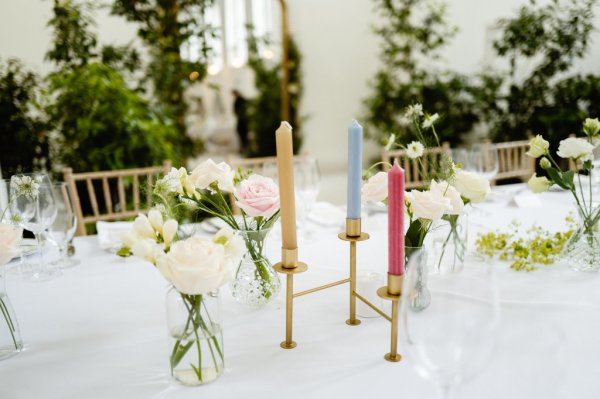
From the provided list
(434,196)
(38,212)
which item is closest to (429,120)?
(434,196)

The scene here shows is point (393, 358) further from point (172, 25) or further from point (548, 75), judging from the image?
point (548, 75)

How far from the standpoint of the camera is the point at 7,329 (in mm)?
875

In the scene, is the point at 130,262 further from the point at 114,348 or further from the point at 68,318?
the point at 114,348

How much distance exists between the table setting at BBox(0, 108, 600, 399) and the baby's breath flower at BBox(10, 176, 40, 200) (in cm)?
24

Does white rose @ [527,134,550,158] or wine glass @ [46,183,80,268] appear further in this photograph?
wine glass @ [46,183,80,268]

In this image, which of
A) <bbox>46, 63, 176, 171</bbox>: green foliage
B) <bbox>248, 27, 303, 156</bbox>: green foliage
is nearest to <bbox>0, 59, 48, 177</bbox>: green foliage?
<bbox>46, 63, 176, 171</bbox>: green foliage

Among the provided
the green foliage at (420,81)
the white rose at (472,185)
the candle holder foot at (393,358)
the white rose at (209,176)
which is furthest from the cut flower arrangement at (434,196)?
the green foliage at (420,81)

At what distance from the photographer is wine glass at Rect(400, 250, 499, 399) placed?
1.74ft

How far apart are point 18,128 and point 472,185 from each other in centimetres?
273

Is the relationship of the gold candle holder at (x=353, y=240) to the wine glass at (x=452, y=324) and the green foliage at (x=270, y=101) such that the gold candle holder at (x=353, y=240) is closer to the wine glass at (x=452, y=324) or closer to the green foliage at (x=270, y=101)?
the wine glass at (x=452, y=324)

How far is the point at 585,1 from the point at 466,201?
3135mm

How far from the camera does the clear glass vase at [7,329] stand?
86 centimetres

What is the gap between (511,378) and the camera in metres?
0.74

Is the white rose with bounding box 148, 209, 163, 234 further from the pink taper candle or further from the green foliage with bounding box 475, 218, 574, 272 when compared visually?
the green foliage with bounding box 475, 218, 574, 272
